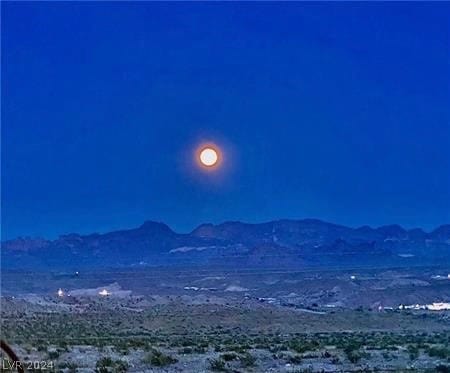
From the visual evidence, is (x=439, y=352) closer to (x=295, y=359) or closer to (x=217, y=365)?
(x=295, y=359)

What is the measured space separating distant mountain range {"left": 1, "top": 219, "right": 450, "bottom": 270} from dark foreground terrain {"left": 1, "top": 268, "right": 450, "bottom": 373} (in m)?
26.8

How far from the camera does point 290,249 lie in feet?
438

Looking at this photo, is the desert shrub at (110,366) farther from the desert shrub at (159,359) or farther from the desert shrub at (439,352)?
the desert shrub at (439,352)

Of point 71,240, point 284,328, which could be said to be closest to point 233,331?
point 284,328

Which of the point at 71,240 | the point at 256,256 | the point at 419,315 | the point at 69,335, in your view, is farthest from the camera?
the point at 71,240

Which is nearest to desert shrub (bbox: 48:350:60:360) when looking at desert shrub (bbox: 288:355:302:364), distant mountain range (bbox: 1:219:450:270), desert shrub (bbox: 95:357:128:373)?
desert shrub (bbox: 95:357:128:373)

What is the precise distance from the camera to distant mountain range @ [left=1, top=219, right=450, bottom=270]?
125500mm

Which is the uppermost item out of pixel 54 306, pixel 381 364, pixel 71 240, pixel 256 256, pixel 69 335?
pixel 71 240

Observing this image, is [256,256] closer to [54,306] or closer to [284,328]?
[54,306]

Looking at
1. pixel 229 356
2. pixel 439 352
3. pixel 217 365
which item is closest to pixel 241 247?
pixel 439 352

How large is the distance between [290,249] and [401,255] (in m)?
21.8

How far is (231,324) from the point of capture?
4384 cm

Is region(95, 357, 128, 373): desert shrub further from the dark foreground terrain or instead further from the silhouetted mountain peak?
the silhouetted mountain peak

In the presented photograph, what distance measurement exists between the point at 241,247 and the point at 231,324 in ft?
319
